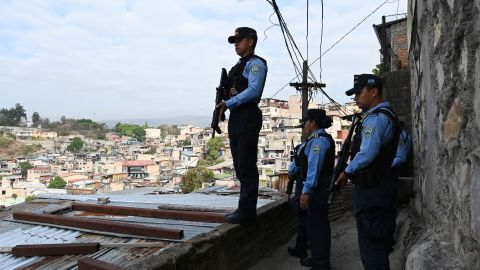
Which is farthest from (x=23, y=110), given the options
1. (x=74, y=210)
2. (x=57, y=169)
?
(x=74, y=210)

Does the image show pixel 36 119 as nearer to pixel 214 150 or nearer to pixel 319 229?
pixel 214 150

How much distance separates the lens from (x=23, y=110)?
14288cm

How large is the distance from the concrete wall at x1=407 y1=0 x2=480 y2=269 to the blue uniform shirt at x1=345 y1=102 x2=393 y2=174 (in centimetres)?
28

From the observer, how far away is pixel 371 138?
8.37ft

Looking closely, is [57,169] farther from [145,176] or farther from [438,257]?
[438,257]

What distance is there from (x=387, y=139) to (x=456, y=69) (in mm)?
854

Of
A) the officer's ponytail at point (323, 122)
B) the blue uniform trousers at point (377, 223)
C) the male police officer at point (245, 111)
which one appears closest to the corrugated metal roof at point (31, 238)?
the male police officer at point (245, 111)

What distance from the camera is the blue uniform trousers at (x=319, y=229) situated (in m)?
3.48

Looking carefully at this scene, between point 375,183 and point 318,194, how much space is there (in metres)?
0.99

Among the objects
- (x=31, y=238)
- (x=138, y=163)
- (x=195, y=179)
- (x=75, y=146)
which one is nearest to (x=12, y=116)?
(x=75, y=146)

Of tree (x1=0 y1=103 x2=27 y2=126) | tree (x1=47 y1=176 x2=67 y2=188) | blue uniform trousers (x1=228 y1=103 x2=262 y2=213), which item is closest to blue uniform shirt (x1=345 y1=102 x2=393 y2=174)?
blue uniform trousers (x1=228 y1=103 x2=262 y2=213)

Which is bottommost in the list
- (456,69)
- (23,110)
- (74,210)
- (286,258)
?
(286,258)

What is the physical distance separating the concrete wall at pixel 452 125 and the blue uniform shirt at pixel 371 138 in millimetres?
277

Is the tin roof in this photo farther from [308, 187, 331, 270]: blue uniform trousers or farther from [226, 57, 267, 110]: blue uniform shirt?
[226, 57, 267, 110]: blue uniform shirt
